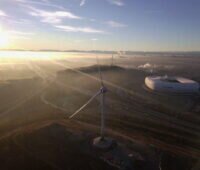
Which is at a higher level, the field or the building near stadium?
the building near stadium

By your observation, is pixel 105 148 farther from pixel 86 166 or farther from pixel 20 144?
pixel 20 144

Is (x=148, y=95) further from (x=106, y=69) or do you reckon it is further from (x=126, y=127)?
(x=106, y=69)

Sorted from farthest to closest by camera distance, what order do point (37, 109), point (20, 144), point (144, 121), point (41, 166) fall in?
point (37, 109) < point (144, 121) < point (20, 144) < point (41, 166)

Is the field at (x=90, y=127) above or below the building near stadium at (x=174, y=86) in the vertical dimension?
below

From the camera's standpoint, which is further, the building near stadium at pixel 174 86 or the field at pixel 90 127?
the building near stadium at pixel 174 86

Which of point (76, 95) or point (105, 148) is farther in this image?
point (76, 95)

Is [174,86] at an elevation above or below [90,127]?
above

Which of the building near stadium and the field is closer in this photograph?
the field

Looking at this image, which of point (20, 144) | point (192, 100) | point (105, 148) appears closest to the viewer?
point (105, 148)

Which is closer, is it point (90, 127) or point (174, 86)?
point (90, 127)

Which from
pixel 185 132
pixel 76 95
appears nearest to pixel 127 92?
pixel 76 95
